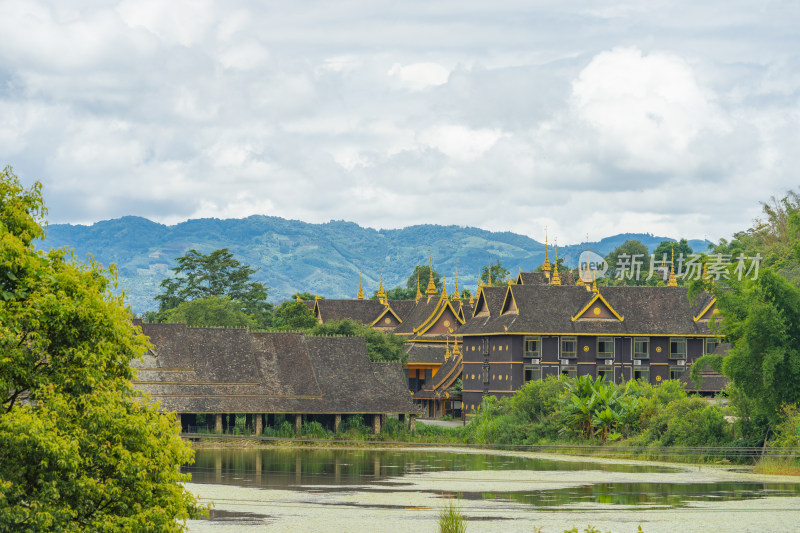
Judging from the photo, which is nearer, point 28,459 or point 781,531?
point 28,459

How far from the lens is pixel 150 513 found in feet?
53.4

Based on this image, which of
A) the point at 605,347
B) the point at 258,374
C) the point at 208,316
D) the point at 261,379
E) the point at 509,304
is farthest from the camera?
the point at 208,316

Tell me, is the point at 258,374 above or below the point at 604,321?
below

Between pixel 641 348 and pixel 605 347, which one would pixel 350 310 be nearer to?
pixel 605 347

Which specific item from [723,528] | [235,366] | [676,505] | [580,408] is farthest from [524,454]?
[723,528]

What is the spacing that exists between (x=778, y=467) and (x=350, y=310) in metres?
73.8

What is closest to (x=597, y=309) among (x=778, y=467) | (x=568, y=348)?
(x=568, y=348)

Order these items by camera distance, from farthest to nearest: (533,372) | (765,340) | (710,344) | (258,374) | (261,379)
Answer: (710,344) → (533,372) → (258,374) → (261,379) → (765,340)

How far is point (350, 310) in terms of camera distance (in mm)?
118062

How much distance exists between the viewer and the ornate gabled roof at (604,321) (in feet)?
265

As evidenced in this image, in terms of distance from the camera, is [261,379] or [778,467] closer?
[778,467]

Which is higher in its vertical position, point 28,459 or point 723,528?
point 28,459

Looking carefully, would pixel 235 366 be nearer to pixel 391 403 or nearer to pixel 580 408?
pixel 391 403

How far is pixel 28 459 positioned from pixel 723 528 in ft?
63.7
